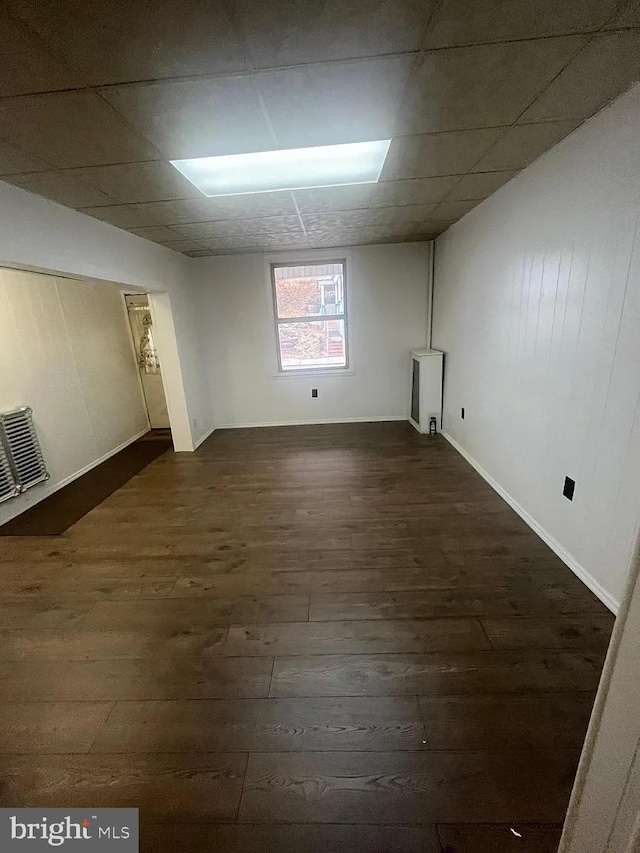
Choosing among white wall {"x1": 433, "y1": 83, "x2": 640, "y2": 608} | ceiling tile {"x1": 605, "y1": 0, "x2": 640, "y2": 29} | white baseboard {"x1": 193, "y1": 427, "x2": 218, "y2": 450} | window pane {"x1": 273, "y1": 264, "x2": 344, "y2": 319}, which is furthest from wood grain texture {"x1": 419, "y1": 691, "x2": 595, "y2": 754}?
window pane {"x1": 273, "y1": 264, "x2": 344, "y2": 319}

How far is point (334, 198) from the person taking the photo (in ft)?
8.95

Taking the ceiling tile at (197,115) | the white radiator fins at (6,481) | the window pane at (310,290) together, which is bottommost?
the white radiator fins at (6,481)

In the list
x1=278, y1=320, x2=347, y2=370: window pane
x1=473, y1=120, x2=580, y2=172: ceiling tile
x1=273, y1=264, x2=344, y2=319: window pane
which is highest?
x1=473, y1=120, x2=580, y2=172: ceiling tile

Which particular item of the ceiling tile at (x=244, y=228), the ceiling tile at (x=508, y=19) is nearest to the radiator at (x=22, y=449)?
the ceiling tile at (x=244, y=228)

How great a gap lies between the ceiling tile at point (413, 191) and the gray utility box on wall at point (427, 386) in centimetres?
178

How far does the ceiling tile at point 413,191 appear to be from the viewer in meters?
2.48

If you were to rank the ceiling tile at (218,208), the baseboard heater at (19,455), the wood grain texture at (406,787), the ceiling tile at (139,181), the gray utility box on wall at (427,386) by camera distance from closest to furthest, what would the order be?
the wood grain texture at (406,787), the ceiling tile at (139,181), the ceiling tile at (218,208), the baseboard heater at (19,455), the gray utility box on wall at (427,386)

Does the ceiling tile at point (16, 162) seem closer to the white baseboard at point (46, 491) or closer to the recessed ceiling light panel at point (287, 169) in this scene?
the recessed ceiling light panel at point (287, 169)

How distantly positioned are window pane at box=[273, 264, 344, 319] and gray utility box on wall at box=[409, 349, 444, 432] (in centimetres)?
128

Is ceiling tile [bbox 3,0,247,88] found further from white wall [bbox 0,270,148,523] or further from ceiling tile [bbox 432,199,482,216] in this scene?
white wall [bbox 0,270,148,523]

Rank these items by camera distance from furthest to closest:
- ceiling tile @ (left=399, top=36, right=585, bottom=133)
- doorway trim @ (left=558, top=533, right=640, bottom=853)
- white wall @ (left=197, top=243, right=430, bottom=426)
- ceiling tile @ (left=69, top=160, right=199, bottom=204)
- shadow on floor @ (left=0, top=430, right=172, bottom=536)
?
1. white wall @ (left=197, top=243, right=430, bottom=426)
2. shadow on floor @ (left=0, top=430, right=172, bottom=536)
3. ceiling tile @ (left=69, top=160, right=199, bottom=204)
4. ceiling tile @ (left=399, top=36, right=585, bottom=133)
5. doorway trim @ (left=558, top=533, right=640, bottom=853)

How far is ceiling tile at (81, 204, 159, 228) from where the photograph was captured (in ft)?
8.55

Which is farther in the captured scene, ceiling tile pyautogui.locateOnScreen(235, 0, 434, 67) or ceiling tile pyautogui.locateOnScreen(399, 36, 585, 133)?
ceiling tile pyautogui.locateOnScreen(399, 36, 585, 133)

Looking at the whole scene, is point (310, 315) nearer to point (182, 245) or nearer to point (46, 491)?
point (182, 245)
